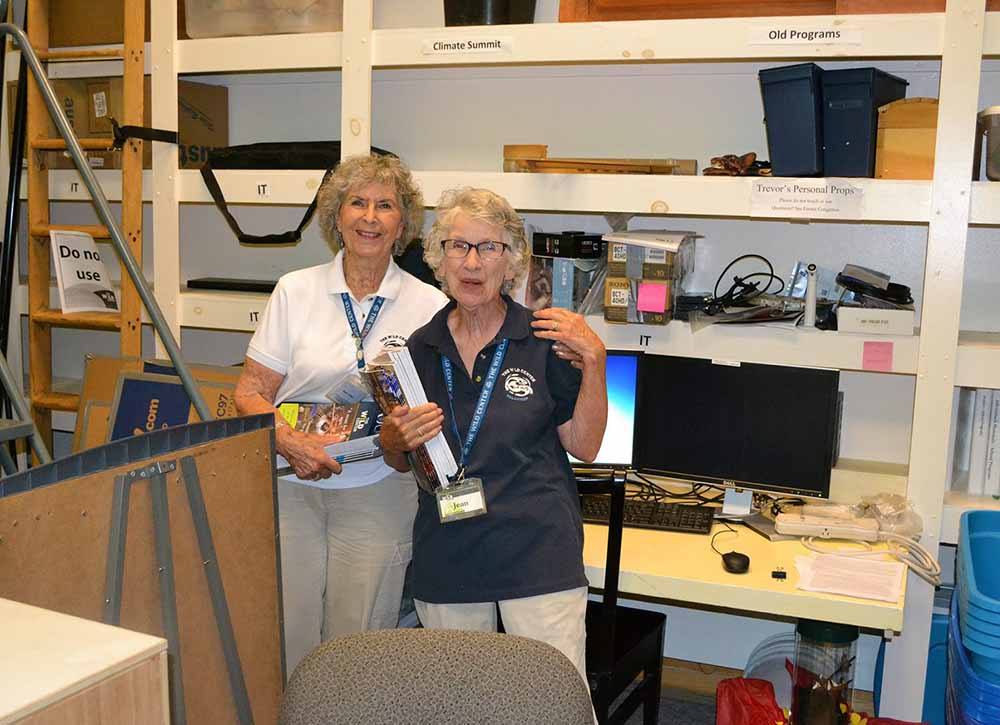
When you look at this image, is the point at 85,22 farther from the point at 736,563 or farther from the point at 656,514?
the point at 736,563

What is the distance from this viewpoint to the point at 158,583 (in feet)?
5.54

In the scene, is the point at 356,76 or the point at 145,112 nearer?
the point at 356,76

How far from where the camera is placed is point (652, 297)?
8.59 feet

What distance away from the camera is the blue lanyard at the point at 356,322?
228cm

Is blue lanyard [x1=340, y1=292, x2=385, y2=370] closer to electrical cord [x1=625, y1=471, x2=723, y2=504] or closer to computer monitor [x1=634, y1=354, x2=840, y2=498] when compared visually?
computer monitor [x1=634, y1=354, x2=840, y2=498]

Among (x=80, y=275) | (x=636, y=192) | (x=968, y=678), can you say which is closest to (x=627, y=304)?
(x=636, y=192)

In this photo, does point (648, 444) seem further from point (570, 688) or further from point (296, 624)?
point (570, 688)

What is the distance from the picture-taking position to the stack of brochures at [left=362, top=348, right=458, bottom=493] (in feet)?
6.31

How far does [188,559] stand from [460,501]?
1.72ft

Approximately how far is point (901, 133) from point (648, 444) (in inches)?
41.1

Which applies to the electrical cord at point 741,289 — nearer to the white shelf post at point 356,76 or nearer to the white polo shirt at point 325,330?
the white polo shirt at point 325,330

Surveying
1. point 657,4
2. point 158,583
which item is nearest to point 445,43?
point 657,4

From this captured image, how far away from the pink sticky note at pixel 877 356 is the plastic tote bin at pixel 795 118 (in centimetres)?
46

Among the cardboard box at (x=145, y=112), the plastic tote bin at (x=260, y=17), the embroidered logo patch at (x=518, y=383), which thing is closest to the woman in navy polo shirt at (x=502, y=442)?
the embroidered logo patch at (x=518, y=383)
